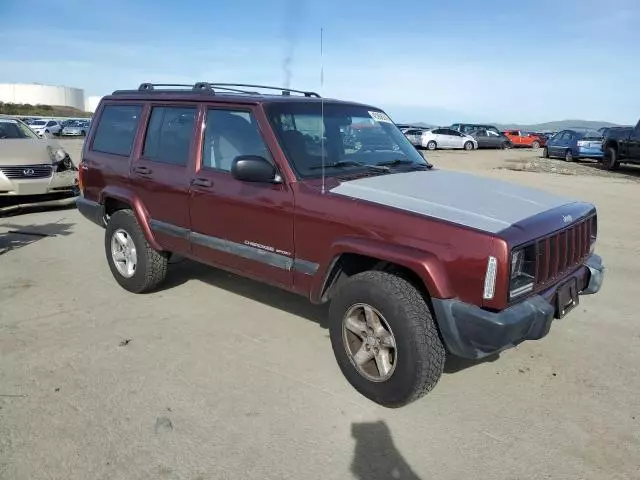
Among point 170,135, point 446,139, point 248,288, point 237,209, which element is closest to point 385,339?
point 237,209

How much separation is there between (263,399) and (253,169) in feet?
4.96

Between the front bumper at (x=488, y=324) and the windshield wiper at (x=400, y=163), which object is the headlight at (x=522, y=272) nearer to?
the front bumper at (x=488, y=324)

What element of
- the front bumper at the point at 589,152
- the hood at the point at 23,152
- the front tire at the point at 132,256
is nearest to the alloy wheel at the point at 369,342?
the front tire at the point at 132,256

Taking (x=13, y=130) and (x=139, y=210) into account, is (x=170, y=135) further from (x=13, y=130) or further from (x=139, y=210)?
(x=13, y=130)

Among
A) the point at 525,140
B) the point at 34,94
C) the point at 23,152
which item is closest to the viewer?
the point at 23,152

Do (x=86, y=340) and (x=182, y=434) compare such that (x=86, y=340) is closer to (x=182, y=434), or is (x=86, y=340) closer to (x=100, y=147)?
(x=182, y=434)

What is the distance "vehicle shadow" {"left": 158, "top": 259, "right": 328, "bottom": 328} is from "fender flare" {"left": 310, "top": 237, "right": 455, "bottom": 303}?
4.19ft

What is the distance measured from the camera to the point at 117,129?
549 centimetres

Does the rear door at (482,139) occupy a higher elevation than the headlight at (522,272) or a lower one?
higher

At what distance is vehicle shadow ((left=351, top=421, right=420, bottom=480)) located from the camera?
2.75 metres

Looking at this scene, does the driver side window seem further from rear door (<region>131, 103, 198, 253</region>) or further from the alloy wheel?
the alloy wheel

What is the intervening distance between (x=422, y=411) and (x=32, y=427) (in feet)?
7.45

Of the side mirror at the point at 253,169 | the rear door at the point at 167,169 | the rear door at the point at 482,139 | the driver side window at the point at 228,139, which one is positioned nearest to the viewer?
the side mirror at the point at 253,169

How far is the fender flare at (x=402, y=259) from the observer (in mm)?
3020
